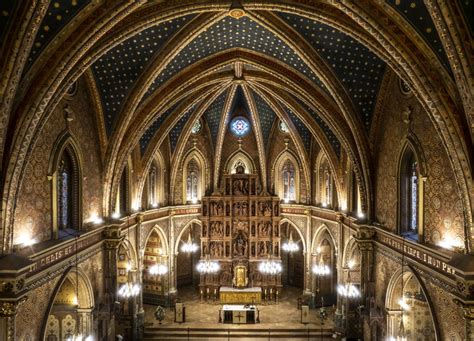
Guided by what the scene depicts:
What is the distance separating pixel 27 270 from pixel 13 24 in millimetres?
7549

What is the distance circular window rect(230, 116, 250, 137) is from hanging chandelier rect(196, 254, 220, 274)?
9.03 m

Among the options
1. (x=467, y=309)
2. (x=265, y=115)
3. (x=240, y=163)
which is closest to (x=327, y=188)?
(x=265, y=115)

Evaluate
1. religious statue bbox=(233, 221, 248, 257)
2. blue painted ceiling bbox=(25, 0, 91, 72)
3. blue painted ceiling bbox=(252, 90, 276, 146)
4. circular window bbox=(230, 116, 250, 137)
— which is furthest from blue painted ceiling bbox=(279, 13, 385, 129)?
religious statue bbox=(233, 221, 248, 257)

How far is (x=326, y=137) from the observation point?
28922 millimetres

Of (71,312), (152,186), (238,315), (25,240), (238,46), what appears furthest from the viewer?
(152,186)

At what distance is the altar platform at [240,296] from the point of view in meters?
33.0

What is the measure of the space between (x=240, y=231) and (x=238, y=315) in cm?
676

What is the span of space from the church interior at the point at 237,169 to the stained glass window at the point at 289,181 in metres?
0.15

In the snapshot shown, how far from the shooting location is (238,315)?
98.0 feet

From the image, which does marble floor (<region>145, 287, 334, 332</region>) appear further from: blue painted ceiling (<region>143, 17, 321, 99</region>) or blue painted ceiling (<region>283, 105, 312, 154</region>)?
blue painted ceiling (<region>143, 17, 321, 99</region>)

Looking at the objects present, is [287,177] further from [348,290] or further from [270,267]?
[348,290]

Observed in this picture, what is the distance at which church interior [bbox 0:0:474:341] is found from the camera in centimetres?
1523

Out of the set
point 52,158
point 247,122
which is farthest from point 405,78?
point 247,122

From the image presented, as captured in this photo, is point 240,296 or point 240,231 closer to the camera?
point 240,296
